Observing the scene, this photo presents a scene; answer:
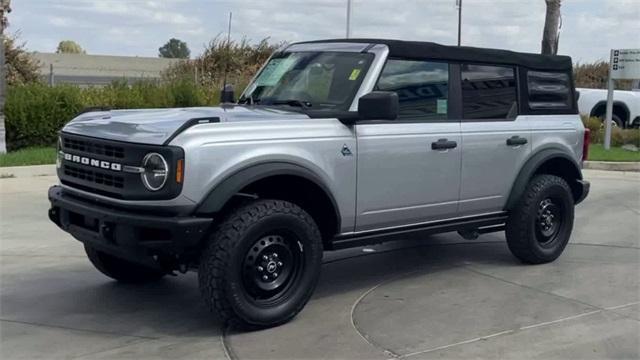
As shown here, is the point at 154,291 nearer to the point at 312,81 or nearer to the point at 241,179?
the point at 241,179

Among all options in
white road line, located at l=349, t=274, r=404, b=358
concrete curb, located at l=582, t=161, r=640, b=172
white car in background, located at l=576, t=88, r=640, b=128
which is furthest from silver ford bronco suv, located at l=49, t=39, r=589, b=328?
white car in background, located at l=576, t=88, r=640, b=128

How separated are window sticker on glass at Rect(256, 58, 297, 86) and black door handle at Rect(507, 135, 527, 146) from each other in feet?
6.43

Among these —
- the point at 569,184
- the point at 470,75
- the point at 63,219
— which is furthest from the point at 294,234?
the point at 569,184

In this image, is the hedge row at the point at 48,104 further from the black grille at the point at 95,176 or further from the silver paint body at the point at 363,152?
the silver paint body at the point at 363,152

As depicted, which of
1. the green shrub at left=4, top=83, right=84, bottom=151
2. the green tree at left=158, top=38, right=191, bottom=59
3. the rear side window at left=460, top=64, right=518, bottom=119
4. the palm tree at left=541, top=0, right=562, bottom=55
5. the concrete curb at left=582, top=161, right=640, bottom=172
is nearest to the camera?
the rear side window at left=460, top=64, right=518, bottom=119

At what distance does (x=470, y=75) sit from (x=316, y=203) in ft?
6.35

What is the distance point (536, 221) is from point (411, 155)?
177 centimetres

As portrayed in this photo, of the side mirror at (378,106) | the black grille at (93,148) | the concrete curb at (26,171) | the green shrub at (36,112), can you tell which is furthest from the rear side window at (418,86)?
the green shrub at (36,112)

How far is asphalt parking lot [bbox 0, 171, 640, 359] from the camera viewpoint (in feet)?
15.4

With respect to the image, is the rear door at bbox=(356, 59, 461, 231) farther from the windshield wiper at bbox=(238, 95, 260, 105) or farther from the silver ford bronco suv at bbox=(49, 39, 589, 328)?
the windshield wiper at bbox=(238, 95, 260, 105)

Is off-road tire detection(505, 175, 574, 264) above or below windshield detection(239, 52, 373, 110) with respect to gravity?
below

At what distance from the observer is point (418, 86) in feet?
19.4

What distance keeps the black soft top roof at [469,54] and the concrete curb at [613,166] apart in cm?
804

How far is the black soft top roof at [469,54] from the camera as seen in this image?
584 centimetres
